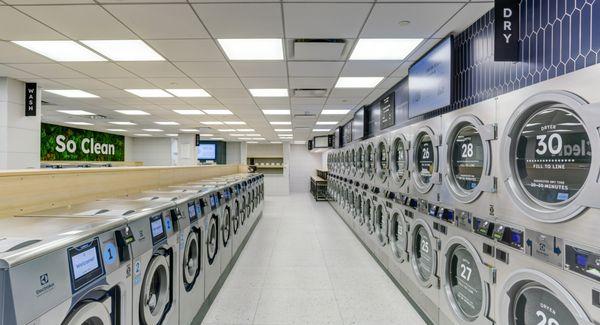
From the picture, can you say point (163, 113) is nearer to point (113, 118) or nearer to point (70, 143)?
point (113, 118)

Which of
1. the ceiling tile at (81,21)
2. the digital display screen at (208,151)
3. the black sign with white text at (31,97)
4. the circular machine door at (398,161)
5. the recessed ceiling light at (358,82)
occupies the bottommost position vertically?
the circular machine door at (398,161)

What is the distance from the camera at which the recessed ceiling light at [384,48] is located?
10.1 feet

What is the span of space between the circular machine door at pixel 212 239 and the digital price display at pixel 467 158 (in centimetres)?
231

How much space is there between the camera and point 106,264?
1.36 meters

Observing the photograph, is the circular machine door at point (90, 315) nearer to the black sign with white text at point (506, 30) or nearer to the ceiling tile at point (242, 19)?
the ceiling tile at point (242, 19)

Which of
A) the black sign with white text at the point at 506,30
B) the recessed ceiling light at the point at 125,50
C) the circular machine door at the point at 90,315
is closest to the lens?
the circular machine door at the point at 90,315

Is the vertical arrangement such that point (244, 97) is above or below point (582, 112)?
above

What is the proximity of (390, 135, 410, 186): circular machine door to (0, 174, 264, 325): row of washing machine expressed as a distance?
7.36ft

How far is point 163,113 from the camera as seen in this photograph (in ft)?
24.7

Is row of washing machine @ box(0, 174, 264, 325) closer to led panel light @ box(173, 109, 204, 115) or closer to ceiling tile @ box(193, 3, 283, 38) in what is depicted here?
ceiling tile @ box(193, 3, 283, 38)

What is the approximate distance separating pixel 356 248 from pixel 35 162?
5.33 metres

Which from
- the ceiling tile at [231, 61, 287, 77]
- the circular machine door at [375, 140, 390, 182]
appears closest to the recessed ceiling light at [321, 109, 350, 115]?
the circular machine door at [375, 140, 390, 182]

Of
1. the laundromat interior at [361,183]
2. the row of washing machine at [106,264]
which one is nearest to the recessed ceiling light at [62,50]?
the laundromat interior at [361,183]

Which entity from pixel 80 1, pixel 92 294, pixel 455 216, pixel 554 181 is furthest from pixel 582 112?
pixel 80 1
